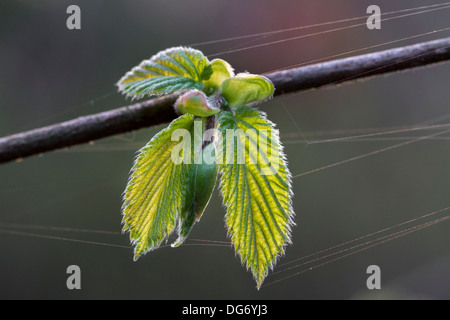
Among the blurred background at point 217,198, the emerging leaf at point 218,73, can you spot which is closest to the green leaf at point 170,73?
the emerging leaf at point 218,73

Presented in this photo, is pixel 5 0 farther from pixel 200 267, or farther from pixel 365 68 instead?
pixel 365 68

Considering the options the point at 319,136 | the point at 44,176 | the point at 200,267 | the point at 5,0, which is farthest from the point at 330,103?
the point at 5,0

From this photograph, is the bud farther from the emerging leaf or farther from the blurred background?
the blurred background

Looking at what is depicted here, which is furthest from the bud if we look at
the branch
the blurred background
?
the blurred background

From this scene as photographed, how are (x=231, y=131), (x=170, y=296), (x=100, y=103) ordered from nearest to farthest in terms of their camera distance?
(x=231, y=131) → (x=170, y=296) → (x=100, y=103)

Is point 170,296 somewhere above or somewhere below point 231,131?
above

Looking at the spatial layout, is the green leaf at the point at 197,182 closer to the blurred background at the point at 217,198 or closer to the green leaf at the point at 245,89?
the green leaf at the point at 245,89
